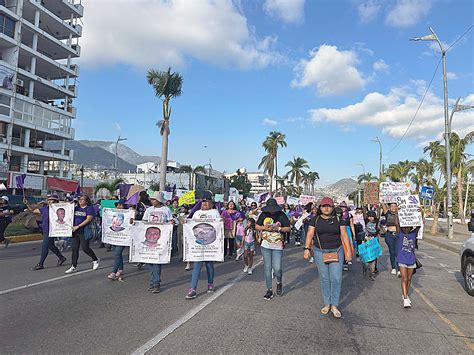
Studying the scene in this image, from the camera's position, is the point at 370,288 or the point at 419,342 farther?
the point at 370,288

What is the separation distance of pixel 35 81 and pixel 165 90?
2313 cm

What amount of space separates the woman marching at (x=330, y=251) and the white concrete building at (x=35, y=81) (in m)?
38.5

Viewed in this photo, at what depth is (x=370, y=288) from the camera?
818 cm

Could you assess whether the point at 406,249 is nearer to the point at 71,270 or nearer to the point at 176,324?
the point at 176,324

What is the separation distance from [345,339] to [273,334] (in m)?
0.92

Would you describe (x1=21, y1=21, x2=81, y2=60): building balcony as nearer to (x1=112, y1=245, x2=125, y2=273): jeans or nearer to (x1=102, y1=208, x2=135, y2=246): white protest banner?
(x1=102, y1=208, x2=135, y2=246): white protest banner

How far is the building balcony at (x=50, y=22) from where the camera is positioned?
41.8 metres

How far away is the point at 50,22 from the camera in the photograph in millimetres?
45812

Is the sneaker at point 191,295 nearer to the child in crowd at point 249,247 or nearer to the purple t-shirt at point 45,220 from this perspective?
the child in crowd at point 249,247

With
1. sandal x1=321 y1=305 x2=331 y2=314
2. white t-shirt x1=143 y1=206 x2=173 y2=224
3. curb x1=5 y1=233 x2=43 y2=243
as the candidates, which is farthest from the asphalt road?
curb x1=5 y1=233 x2=43 y2=243

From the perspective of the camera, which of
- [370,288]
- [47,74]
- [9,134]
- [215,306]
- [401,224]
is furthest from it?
[47,74]

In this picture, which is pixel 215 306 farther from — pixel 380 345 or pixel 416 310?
pixel 416 310

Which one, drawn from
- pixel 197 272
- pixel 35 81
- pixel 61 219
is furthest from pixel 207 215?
pixel 35 81

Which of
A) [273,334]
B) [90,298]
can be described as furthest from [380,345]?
[90,298]
